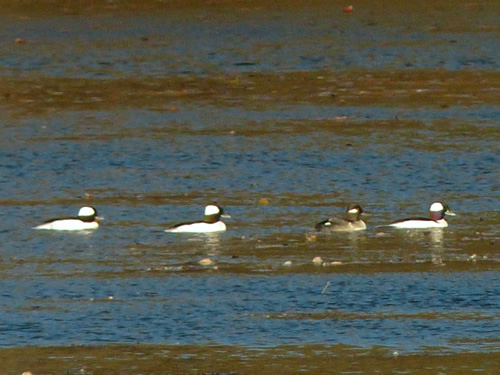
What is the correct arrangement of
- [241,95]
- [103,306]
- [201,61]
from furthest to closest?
[201,61] < [241,95] < [103,306]

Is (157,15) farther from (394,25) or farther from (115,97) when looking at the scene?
(115,97)

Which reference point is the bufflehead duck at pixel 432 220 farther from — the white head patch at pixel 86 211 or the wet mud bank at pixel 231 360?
the wet mud bank at pixel 231 360

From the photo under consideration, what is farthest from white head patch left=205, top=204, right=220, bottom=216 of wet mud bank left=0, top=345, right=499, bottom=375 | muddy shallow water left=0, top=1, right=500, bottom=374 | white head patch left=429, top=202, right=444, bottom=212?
wet mud bank left=0, top=345, right=499, bottom=375

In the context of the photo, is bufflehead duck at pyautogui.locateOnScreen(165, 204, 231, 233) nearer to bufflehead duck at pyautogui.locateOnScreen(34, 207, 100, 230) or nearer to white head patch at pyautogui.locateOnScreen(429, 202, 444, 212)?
bufflehead duck at pyautogui.locateOnScreen(34, 207, 100, 230)

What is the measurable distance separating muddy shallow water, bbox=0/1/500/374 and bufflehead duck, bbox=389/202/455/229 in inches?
3.7

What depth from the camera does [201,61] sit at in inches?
949

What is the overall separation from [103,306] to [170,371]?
2002 mm

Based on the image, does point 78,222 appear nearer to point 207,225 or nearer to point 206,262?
point 207,225

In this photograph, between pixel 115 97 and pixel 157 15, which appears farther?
pixel 157 15

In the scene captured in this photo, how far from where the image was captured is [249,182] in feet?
51.6

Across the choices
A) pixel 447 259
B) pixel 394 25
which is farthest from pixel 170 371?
pixel 394 25

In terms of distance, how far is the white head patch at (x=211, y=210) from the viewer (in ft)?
44.2

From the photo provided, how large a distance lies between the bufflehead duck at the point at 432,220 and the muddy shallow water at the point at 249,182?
94mm

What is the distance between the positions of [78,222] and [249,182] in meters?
2.68
